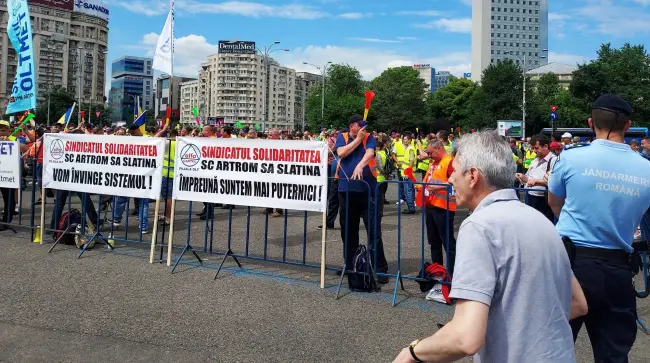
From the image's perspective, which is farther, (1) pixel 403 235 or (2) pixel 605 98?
(1) pixel 403 235

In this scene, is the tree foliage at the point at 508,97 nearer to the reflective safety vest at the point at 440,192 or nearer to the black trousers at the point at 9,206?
the black trousers at the point at 9,206

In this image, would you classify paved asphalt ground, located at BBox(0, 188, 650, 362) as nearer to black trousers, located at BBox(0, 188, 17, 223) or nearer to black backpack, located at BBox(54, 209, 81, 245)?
black backpack, located at BBox(54, 209, 81, 245)

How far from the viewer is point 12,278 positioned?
6.55 meters

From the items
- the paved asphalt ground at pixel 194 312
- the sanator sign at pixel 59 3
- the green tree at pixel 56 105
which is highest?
the sanator sign at pixel 59 3

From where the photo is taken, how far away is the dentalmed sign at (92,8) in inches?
5546

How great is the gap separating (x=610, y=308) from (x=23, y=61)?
960 centimetres

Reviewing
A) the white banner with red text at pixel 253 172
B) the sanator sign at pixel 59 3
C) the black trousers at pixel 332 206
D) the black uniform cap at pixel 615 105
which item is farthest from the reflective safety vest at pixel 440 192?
the sanator sign at pixel 59 3

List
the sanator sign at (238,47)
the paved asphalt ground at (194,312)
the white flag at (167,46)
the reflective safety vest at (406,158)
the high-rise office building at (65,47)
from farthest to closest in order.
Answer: the sanator sign at (238,47)
the high-rise office building at (65,47)
the reflective safety vest at (406,158)
the white flag at (167,46)
the paved asphalt ground at (194,312)

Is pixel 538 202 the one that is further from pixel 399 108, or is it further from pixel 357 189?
pixel 399 108

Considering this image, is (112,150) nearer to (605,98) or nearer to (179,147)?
(179,147)

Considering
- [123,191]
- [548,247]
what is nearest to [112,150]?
[123,191]

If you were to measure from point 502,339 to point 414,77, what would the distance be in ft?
361

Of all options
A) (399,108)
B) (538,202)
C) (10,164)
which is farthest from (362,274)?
(399,108)

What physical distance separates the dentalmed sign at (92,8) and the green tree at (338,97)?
222ft
